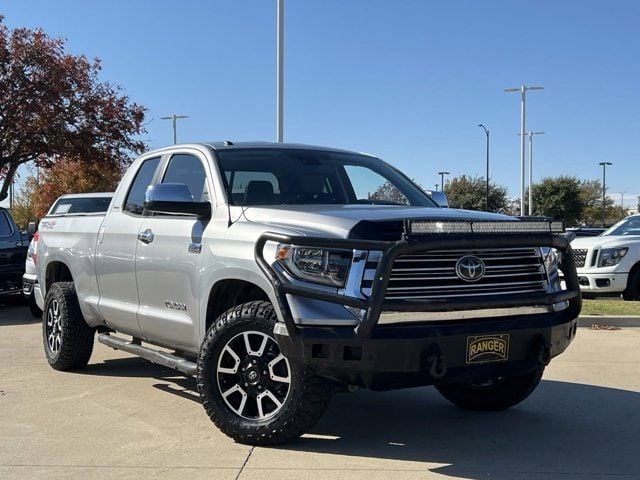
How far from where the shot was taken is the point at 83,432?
5.07 meters

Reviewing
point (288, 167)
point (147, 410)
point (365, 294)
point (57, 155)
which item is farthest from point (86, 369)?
point (57, 155)

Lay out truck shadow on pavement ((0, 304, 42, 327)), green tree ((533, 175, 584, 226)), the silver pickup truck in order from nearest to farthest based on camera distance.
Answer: the silver pickup truck
truck shadow on pavement ((0, 304, 42, 327))
green tree ((533, 175, 584, 226))

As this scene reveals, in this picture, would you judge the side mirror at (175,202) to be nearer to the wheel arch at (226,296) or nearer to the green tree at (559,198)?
the wheel arch at (226,296)

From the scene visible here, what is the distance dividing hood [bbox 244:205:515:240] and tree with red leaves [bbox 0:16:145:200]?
1782 cm

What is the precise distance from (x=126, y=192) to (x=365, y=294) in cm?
319

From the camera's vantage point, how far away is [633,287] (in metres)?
12.7

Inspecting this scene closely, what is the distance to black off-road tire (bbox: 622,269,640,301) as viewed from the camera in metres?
12.7

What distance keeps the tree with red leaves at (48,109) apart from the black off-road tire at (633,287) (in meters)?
15.7

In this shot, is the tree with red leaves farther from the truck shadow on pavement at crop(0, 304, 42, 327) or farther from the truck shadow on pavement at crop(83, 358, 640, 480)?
the truck shadow on pavement at crop(83, 358, 640, 480)

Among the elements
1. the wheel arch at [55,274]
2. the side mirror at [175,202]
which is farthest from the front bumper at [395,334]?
the wheel arch at [55,274]

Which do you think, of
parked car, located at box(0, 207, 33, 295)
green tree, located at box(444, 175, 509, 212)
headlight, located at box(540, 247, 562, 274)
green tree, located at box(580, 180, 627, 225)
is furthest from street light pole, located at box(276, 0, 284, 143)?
green tree, located at box(580, 180, 627, 225)

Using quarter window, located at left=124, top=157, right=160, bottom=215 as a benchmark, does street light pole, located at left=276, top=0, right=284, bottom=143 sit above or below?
above

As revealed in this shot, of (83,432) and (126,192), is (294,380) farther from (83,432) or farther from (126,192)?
(126,192)

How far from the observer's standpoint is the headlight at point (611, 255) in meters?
12.5
